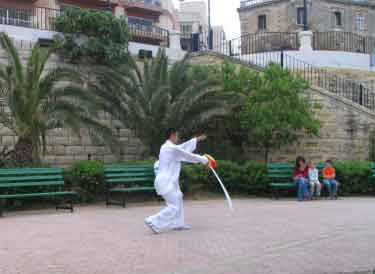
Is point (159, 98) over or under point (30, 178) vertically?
over

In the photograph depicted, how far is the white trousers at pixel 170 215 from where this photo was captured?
32.5 feet

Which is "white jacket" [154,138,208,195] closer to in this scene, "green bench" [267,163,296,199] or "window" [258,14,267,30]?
"green bench" [267,163,296,199]

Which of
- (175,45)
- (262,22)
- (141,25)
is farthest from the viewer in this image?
(262,22)

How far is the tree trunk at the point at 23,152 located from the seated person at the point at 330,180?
7.60m

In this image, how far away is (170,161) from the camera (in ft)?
33.6

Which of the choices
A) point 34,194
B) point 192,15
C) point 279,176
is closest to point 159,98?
point 279,176

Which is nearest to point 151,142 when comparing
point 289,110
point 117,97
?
point 117,97

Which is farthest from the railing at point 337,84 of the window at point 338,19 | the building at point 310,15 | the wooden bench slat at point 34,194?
the window at point 338,19

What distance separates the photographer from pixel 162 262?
25.1ft

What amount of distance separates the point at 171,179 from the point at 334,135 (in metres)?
12.2

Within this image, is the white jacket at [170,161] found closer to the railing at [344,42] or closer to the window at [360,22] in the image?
the railing at [344,42]

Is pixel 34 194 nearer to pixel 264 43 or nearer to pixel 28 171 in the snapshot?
pixel 28 171

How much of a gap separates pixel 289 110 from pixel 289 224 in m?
8.40

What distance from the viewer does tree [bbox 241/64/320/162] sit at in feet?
62.1
